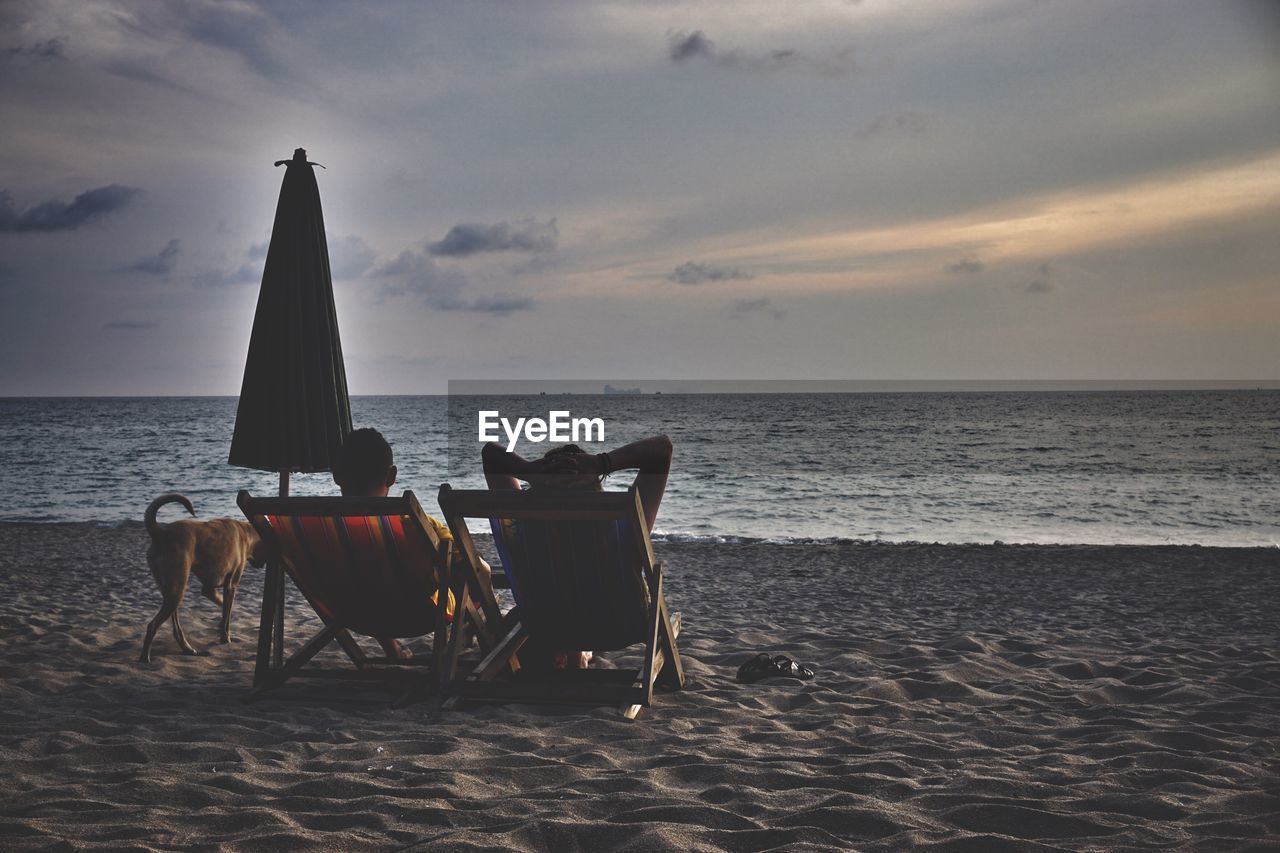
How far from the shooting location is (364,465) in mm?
4238

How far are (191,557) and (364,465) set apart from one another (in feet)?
5.28

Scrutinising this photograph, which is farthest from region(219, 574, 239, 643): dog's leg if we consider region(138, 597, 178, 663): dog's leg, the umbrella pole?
the umbrella pole

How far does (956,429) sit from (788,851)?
52680 mm

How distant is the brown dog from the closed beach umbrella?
1.74 ft

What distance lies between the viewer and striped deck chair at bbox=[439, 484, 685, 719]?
3.65 metres

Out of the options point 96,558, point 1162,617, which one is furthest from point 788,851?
point 96,558

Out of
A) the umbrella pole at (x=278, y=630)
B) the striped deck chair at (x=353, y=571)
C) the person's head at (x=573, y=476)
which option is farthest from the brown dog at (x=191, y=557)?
the person's head at (x=573, y=476)

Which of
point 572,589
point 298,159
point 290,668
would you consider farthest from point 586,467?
point 298,159

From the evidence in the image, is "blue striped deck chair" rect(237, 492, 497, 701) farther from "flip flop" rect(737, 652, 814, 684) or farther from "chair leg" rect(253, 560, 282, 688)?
"flip flop" rect(737, 652, 814, 684)

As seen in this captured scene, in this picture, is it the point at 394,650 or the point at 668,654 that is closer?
the point at 668,654

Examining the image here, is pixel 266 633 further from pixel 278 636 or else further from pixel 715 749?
pixel 715 749

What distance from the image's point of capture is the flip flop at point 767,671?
446 cm

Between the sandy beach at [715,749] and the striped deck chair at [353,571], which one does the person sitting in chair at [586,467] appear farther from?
the sandy beach at [715,749]

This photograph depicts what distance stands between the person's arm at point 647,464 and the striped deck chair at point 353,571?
2.66 ft
